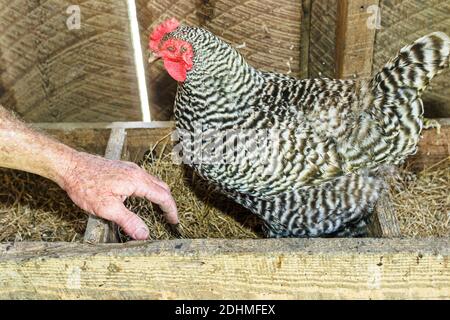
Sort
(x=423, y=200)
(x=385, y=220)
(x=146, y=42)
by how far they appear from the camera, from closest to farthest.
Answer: (x=385, y=220)
(x=423, y=200)
(x=146, y=42)

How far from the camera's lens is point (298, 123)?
1747mm

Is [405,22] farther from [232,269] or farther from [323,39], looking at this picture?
[232,269]

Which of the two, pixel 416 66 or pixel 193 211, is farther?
pixel 193 211

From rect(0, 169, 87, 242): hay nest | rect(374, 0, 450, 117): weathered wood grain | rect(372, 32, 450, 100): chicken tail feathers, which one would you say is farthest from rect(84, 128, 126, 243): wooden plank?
rect(374, 0, 450, 117): weathered wood grain

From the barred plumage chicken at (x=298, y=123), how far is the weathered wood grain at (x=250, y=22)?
0.37 metres

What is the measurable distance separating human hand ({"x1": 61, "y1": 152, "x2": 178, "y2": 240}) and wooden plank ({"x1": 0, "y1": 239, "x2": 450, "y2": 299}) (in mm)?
143

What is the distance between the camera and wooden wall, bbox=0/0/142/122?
219 centimetres

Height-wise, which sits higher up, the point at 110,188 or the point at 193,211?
the point at 110,188

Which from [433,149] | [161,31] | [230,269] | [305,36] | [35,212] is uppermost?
[161,31]

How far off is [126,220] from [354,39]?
1037mm

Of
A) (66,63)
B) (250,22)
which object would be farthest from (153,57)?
(66,63)

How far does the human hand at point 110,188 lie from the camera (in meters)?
1.51

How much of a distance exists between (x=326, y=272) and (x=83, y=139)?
3.84ft

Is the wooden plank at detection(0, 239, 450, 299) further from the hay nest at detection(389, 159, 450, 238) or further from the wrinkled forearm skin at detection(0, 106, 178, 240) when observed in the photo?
the hay nest at detection(389, 159, 450, 238)
